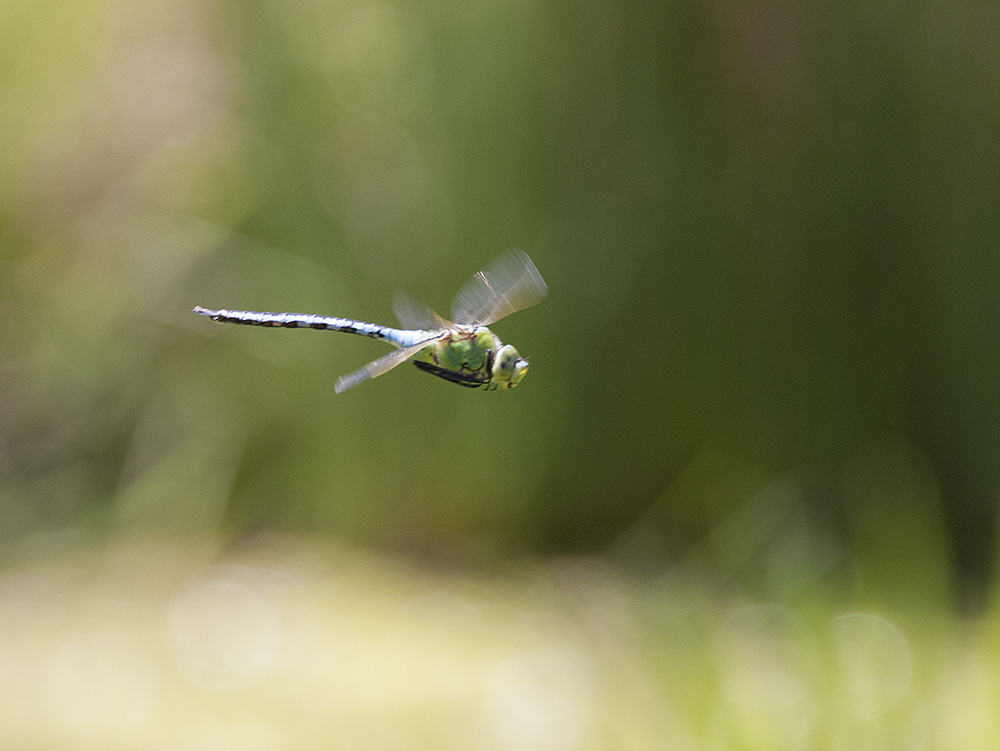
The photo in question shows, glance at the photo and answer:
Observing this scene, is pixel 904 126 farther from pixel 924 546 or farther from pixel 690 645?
pixel 690 645

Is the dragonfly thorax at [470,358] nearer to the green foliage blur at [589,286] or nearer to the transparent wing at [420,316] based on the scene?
the transparent wing at [420,316]

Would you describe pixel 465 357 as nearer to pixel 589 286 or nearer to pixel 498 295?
pixel 498 295

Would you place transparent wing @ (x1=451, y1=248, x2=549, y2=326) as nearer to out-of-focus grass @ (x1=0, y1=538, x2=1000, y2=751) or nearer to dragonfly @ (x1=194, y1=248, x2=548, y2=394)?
dragonfly @ (x1=194, y1=248, x2=548, y2=394)

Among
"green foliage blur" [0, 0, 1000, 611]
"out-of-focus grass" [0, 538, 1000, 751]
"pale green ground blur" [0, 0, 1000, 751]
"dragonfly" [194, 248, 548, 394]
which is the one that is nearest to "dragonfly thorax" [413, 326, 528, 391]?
"dragonfly" [194, 248, 548, 394]

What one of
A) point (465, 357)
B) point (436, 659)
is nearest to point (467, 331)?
point (465, 357)

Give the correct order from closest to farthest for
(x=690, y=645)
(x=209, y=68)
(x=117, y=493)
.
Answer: (x=690, y=645)
(x=117, y=493)
(x=209, y=68)

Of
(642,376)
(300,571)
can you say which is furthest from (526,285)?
(300,571)
